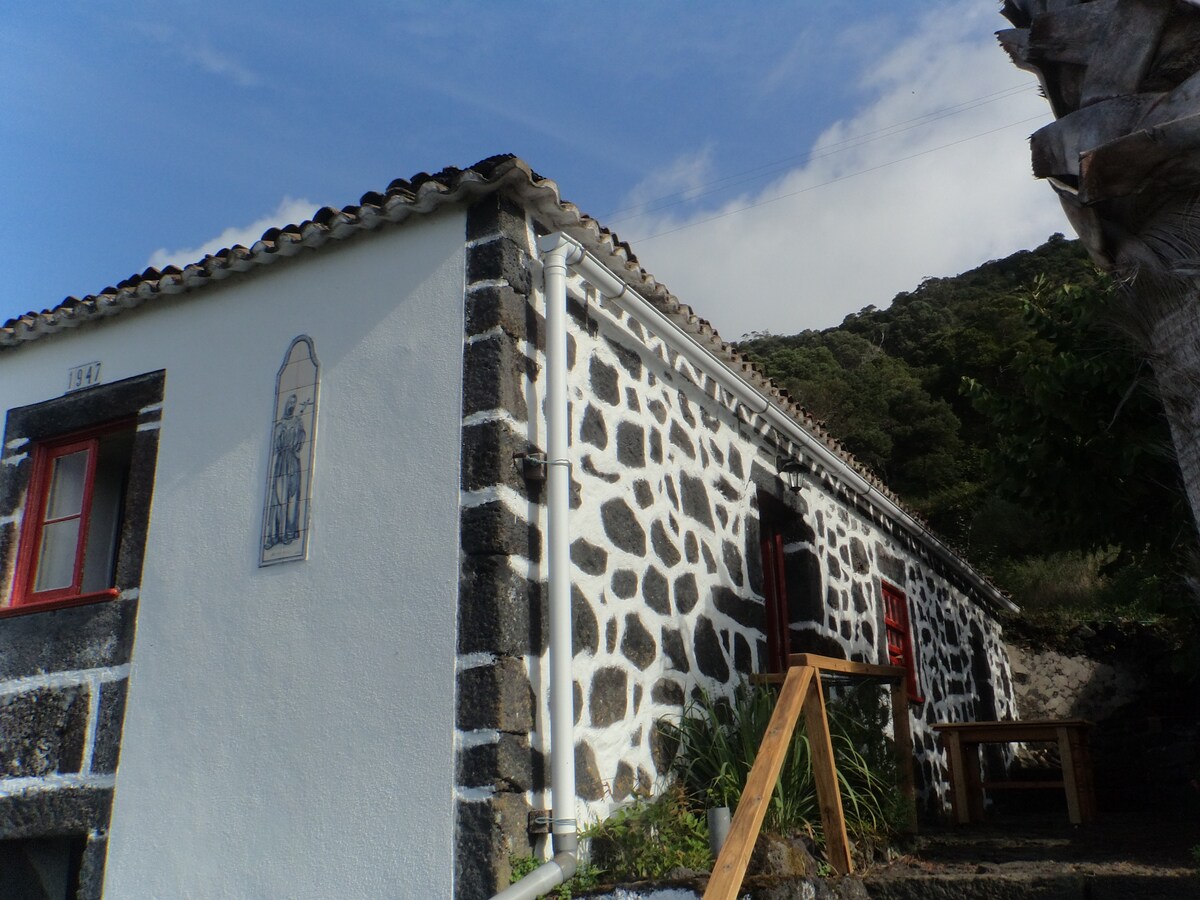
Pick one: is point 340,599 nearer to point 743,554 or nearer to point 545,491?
point 545,491

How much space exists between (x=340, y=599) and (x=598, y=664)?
1.20m

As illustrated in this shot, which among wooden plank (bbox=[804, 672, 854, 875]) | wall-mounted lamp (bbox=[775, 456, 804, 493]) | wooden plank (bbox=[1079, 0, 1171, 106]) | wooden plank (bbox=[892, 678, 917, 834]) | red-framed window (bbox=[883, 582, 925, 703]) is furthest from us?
red-framed window (bbox=[883, 582, 925, 703])

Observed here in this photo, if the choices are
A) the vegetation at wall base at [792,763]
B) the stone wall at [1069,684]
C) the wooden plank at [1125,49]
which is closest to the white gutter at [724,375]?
the vegetation at wall base at [792,763]

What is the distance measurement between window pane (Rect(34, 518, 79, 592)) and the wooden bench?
225 inches

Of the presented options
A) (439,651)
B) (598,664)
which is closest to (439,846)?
(439,651)

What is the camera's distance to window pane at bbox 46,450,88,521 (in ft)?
20.6

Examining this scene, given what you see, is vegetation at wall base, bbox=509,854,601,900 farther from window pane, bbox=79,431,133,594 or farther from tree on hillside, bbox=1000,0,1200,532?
window pane, bbox=79,431,133,594

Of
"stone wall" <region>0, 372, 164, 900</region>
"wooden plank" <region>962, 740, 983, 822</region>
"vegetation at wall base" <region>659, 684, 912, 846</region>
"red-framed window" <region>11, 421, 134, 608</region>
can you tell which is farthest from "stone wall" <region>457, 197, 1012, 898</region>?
"red-framed window" <region>11, 421, 134, 608</region>

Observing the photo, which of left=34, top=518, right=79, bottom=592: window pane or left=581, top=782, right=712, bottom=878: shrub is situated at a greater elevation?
left=34, top=518, right=79, bottom=592: window pane

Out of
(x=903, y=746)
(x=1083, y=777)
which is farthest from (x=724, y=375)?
(x=1083, y=777)

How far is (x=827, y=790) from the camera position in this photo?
4.75 m

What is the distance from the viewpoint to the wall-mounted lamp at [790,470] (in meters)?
7.70

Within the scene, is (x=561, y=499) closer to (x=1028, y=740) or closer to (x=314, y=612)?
(x=314, y=612)

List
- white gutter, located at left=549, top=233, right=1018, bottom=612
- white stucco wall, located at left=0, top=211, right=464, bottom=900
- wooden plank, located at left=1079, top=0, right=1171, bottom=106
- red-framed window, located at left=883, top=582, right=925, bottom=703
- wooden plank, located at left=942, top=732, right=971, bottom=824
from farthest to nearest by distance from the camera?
1. red-framed window, located at left=883, top=582, right=925, bottom=703
2. wooden plank, located at left=942, top=732, right=971, bottom=824
3. white gutter, located at left=549, top=233, right=1018, bottom=612
4. white stucco wall, located at left=0, top=211, right=464, bottom=900
5. wooden plank, located at left=1079, top=0, right=1171, bottom=106
